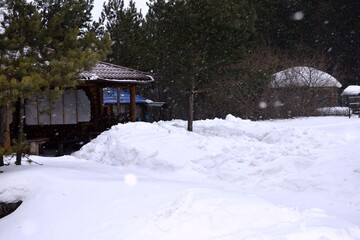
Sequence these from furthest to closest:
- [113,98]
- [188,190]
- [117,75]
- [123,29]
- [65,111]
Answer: [113,98]
[123,29]
[65,111]
[117,75]
[188,190]

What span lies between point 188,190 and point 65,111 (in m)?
10.7

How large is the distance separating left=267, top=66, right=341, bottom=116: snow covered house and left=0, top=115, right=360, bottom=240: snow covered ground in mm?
12133

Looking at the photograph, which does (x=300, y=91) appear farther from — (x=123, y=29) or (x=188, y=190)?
(x=188, y=190)

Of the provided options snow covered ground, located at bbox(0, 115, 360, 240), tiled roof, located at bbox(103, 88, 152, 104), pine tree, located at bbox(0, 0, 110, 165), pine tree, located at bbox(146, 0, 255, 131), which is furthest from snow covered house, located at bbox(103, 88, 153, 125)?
pine tree, located at bbox(0, 0, 110, 165)

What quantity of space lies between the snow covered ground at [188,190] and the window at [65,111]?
4.47 m

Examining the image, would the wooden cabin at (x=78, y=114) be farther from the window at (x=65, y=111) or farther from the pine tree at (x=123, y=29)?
the pine tree at (x=123, y=29)

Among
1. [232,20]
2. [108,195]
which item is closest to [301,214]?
[108,195]

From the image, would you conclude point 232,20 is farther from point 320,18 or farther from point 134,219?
point 320,18

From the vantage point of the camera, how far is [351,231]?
4602 millimetres

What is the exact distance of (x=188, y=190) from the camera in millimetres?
6457

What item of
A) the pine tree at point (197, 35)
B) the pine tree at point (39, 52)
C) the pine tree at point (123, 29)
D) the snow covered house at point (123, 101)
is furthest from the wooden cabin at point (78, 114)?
the snow covered house at point (123, 101)

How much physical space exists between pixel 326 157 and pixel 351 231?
17.2 feet

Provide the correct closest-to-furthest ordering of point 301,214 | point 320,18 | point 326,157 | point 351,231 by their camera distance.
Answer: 1. point 351,231
2. point 301,214
3. point 326,157
4. point 320,18

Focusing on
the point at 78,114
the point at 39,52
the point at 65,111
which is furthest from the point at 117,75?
the point at 39,52
